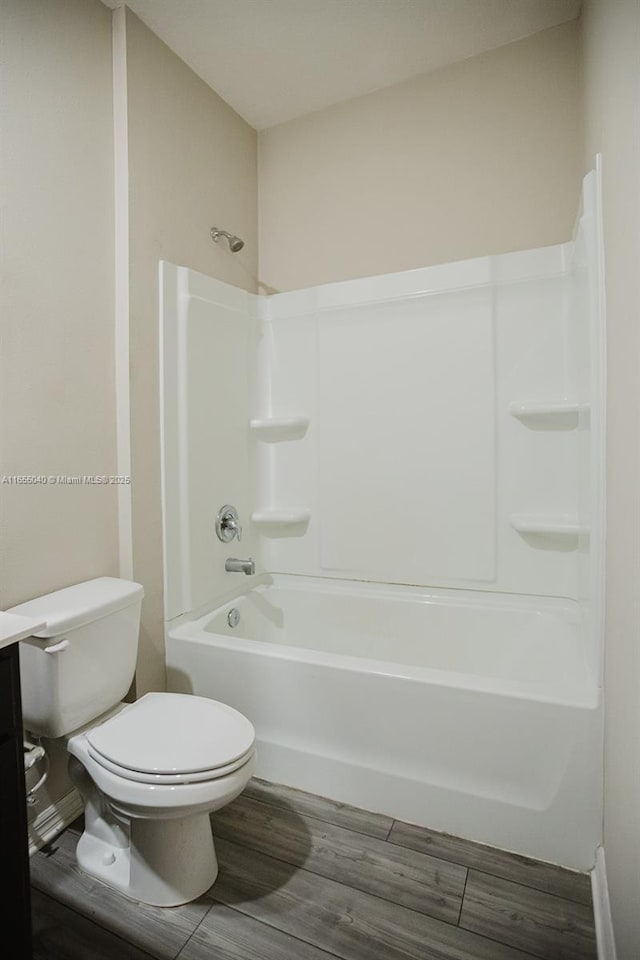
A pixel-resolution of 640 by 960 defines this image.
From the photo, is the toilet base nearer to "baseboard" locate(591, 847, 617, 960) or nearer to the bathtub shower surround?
the bathtub shower surround

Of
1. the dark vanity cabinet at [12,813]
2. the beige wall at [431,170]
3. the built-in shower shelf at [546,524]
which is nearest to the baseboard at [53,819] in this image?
the dark vanity cabinet at [12,813]

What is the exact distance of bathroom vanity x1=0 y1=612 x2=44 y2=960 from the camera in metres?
1.02

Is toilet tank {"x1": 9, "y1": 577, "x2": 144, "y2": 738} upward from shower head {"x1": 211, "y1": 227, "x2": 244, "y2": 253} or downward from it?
downward

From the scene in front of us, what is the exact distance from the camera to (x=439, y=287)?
2.16 metres

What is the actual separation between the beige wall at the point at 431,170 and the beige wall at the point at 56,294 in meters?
0.97

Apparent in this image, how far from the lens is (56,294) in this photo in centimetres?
162

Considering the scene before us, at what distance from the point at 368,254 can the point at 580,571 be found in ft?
5.36

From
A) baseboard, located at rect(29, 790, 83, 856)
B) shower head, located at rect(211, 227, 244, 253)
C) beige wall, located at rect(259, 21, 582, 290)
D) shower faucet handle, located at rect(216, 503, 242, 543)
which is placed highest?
beige wall, located at rect(259, 21, 582, 290)

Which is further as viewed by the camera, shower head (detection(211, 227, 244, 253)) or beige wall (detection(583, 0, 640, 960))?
shower head (detection(211, 227, 244, 253))

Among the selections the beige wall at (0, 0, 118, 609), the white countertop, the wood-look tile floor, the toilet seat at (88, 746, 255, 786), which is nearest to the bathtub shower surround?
the wood-look tile floor

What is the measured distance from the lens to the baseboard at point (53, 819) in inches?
61.0

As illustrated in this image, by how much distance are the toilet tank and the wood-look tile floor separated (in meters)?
0.45

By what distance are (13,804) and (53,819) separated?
74cm

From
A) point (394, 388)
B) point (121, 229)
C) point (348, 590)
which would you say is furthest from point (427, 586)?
point (121, 229)
